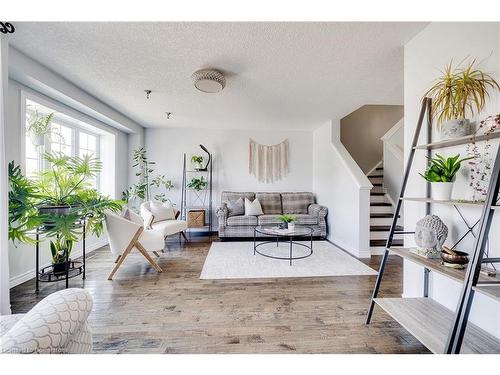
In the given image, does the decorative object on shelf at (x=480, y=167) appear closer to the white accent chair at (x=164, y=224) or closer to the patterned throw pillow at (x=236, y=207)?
the white accent chair at (x=164, y=224)

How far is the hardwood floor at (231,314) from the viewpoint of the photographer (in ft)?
5.05

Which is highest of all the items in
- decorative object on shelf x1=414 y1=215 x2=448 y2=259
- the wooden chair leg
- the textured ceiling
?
the textured ceiling

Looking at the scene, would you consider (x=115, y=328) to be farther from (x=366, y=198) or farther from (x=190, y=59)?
(x=366, y=198)

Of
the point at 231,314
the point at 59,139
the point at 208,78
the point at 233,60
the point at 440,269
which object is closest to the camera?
the point at 440,269

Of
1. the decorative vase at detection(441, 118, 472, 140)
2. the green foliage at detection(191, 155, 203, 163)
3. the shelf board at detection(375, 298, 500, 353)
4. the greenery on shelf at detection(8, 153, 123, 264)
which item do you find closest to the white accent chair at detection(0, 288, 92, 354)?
the greenery on shelf at detection(8, 153, 123, 264)

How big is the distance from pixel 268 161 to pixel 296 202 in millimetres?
1161

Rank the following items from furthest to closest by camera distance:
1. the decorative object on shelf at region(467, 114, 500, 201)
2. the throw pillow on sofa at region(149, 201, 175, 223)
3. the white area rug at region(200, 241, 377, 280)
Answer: the throw pillow on sofa at region(149, 201, 175, 223)
the white area rug at region(200, 241, 377, 280)
the decorative object on shelf at region(467, 114, 500, 201)

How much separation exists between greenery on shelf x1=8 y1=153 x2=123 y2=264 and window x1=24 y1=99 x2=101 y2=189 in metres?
0.27

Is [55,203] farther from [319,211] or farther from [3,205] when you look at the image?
[319,211]

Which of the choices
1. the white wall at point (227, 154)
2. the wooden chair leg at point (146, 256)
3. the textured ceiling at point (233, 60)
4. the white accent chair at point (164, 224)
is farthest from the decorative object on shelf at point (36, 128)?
the white wall at point (227, 154)

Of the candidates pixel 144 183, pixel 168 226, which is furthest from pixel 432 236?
pixel 144 183

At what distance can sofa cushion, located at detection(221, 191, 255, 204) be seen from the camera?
4.94 meters

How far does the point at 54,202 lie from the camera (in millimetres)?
2316

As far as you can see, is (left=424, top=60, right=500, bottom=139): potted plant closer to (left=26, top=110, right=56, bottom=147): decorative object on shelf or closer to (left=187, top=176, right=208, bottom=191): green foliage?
(left=26, top=110, right=56, bottom=147): decorative object on shelf
